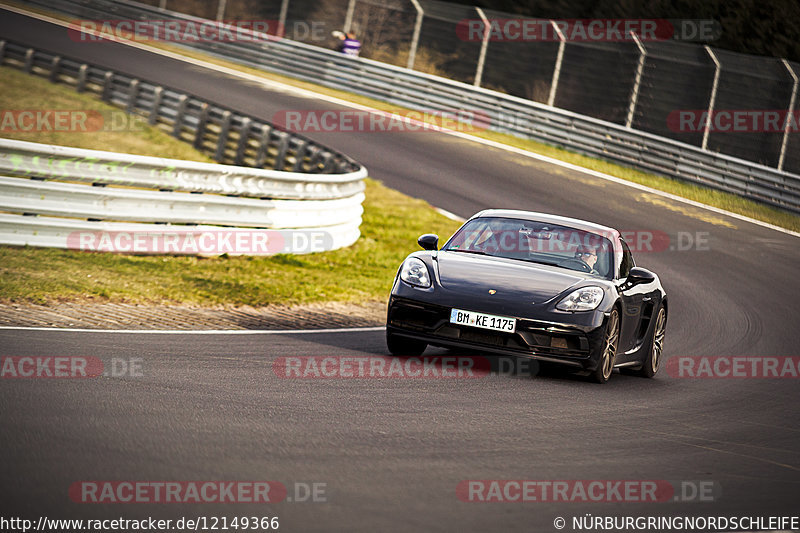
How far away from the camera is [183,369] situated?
7473 mm

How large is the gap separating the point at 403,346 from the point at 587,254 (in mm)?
1935

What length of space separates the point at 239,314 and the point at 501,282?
343cm

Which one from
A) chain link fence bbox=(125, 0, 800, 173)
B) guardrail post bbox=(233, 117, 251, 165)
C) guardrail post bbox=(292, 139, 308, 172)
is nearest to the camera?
guardrail post bbox=(292, 139, 308, 172)

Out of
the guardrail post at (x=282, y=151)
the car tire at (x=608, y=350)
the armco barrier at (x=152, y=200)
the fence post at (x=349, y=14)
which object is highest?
the fence post at (x=349, y=14)

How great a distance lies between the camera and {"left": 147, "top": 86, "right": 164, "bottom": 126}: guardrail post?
84.4 feet

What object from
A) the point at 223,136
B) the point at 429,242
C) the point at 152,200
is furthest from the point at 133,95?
the point at 429,242

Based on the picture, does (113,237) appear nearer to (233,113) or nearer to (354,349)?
(354,349)

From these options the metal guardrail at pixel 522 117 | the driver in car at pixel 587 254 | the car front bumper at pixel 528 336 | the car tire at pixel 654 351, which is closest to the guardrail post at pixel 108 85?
the metal guardrail at pixel 522 117

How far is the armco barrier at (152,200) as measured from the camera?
11.9 meters
